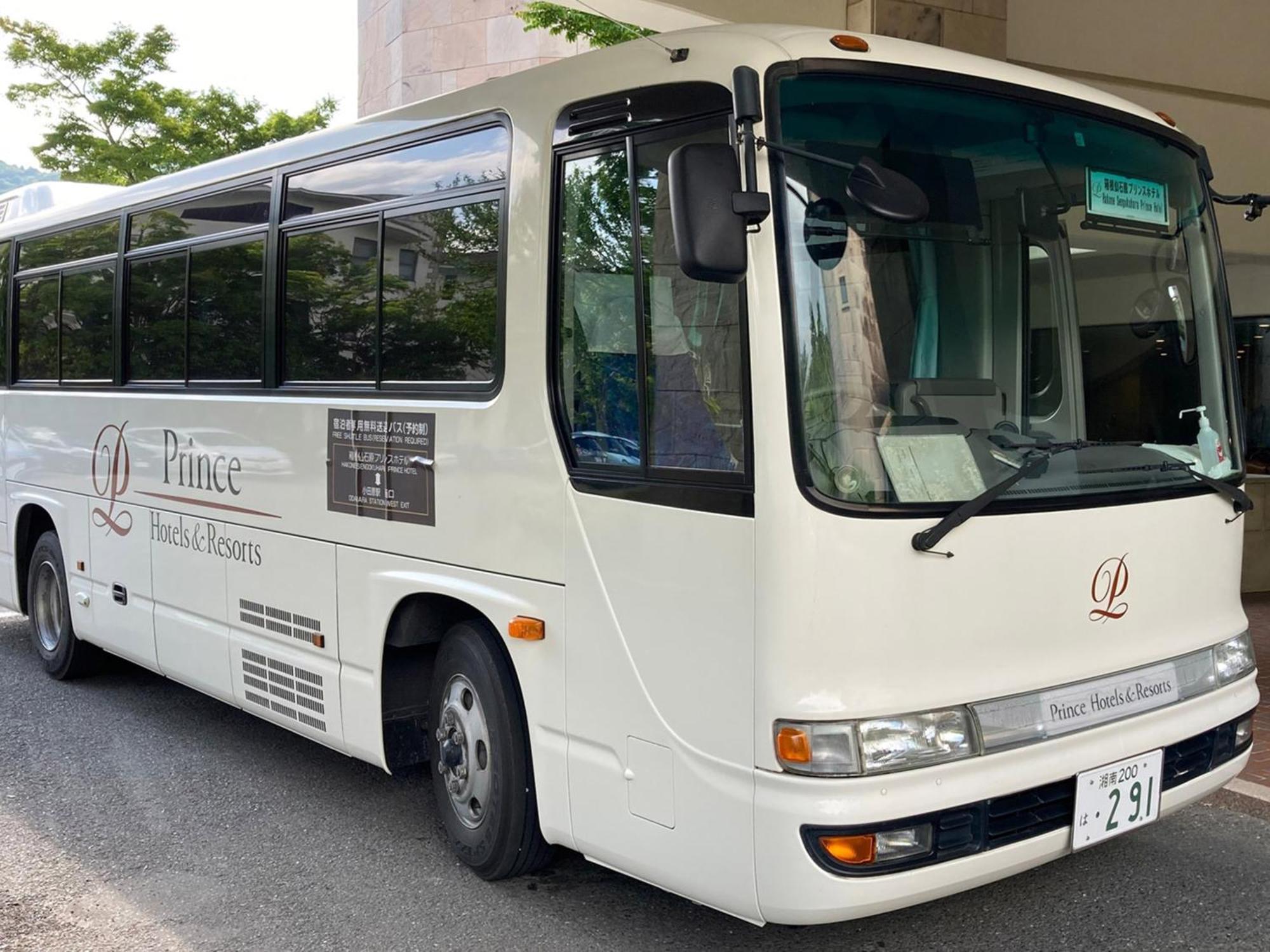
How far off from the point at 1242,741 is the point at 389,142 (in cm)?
393

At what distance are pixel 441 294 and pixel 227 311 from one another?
6.38 ft

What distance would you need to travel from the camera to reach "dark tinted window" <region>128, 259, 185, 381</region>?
271 inches

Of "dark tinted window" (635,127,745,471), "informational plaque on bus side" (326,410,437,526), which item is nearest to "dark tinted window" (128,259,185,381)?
"informational plaque on bus side" (326,410,437,526)

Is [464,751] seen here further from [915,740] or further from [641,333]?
[915,740]

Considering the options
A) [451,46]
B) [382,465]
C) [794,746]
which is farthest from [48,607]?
[451,46]

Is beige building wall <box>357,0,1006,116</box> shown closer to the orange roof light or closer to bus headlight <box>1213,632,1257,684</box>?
the orange roof light

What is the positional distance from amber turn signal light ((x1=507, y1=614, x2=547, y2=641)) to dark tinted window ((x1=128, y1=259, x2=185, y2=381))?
3.21 meters

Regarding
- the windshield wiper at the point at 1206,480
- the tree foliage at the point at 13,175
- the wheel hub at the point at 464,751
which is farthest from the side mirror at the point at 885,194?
the tree foliage at the point at 13,175

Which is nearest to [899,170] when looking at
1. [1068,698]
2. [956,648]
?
[956,648]

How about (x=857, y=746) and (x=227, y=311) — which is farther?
(x=227, y=311)

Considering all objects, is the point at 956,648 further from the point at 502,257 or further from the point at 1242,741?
the point at 502,257

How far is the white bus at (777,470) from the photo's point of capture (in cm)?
355

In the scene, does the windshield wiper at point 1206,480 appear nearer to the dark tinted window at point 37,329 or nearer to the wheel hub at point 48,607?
the wheel hub at point 48,607

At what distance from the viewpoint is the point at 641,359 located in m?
3.96
